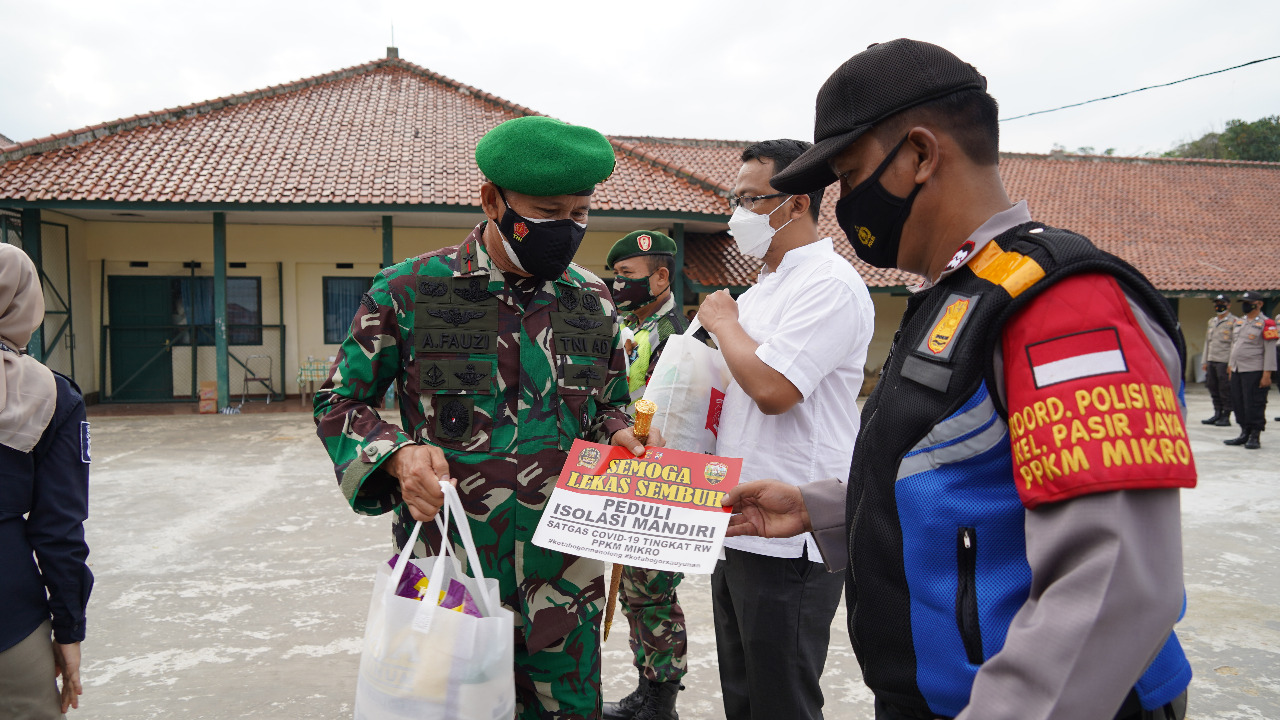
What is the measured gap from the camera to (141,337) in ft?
44.3

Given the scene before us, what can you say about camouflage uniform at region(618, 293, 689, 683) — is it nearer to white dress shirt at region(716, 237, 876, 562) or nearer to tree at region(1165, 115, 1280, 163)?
white dress shirt at region(716, 237, 876, 562)

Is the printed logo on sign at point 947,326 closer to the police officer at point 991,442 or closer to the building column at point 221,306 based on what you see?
the police officer at point 991,442

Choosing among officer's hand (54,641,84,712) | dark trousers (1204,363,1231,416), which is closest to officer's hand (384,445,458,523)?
officer's hand (54,641,84,712)

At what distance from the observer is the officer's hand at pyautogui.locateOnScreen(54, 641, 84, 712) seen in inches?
75.2

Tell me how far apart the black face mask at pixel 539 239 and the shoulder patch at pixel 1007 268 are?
3.49ft

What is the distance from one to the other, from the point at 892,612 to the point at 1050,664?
12.3 inches

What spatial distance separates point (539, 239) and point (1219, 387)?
13500mm

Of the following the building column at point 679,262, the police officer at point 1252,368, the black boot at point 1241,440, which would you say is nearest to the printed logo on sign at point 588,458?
the building column at point 679,262

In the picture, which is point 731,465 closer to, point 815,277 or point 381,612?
point 815,277

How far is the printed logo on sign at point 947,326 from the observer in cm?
97

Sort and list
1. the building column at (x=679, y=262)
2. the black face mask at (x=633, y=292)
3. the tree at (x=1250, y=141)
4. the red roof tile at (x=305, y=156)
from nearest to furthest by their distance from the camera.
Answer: the black face mask at (x=633, y=292) → the red roof tile at (x=305, y=156) → the building column at (x=679, y=262) → the tree at (x=1250, y=141)

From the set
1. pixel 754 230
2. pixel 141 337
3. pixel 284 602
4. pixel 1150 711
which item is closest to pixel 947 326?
pixel 1150 711

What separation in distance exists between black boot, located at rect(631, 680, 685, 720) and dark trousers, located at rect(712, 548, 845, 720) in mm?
1021

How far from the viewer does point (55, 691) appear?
6.18ft
